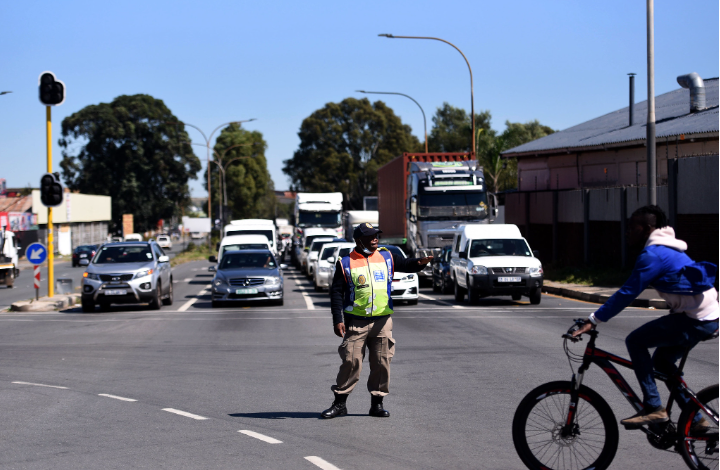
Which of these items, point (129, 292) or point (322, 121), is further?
point (322, 121)

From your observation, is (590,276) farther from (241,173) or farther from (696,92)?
(241,173)

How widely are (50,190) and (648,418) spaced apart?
18.9 meters

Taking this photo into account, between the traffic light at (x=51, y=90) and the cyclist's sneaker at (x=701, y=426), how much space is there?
61.3ft

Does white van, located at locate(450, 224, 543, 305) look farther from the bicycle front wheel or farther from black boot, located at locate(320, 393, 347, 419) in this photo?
the bicycle front wheel

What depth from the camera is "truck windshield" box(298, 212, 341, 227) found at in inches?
1772

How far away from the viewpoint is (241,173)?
88.8 metres

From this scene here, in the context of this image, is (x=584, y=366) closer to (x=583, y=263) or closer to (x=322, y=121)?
(x=583, y=263)

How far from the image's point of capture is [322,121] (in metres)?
79.0

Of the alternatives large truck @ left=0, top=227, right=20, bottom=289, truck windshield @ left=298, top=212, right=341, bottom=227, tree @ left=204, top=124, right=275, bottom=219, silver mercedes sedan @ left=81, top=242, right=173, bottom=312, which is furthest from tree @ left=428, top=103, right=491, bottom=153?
silver mercedes sedan @ left=81, top=242, right=173, bottom=312

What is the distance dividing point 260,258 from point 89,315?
477 cm

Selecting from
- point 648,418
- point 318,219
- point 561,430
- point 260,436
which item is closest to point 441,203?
point 318,219

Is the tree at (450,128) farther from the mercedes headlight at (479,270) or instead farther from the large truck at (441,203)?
the mercedes headlight at (479,270)

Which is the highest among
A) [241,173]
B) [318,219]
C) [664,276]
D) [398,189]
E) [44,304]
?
[241,173]

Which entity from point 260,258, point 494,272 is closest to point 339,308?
point 494,272
